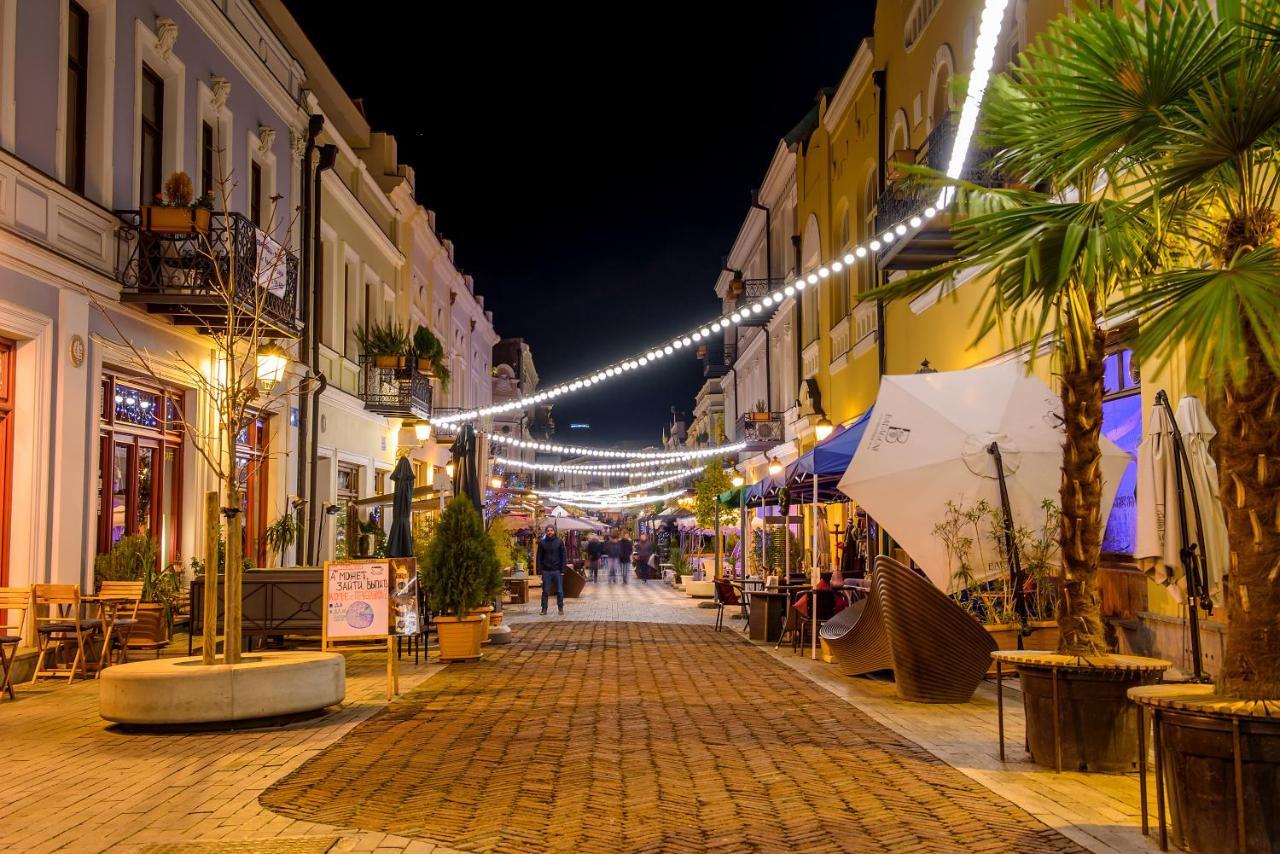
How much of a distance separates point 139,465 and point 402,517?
313 centimetres

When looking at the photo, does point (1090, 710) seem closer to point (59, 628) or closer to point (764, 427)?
point (59, 628)

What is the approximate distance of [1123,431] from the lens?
39.1 feet

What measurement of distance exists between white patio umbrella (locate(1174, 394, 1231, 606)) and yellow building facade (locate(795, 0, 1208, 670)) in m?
0.90

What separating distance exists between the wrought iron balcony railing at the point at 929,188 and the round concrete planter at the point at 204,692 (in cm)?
814

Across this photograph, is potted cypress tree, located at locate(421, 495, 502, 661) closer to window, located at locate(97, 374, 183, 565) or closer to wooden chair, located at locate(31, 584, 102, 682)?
window, located at locate(97, 374, 183, 565)

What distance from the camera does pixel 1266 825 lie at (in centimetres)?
474

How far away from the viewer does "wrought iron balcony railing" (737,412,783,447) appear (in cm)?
3203

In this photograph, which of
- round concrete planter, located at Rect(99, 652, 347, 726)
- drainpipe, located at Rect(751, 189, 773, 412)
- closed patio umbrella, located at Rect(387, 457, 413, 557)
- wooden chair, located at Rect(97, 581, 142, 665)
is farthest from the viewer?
drainpipe, located at Rect(751, 189, 773, 412)

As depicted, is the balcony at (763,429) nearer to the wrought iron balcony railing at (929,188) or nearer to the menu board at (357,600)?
the wrought iron balcony railing at (929,188)

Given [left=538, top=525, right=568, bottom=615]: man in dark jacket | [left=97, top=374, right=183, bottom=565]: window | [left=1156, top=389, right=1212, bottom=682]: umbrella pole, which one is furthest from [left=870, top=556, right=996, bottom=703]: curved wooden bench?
[left=538, top=525, right=568, bottom=615]: man in dark jacket

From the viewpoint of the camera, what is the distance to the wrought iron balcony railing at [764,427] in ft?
105

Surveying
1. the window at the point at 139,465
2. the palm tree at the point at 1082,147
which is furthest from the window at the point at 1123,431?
the window at the point at 139,465

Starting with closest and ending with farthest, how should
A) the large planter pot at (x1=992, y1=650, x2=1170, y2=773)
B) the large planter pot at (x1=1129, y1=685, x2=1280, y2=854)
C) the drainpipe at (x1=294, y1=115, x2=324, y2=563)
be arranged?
1. the large planter pot at (x1=1129, y1=685, x2=1280, y2=854)
2. the large planter pot at (x1=992, y1=650, x2=1170, y2=773)
3. the drainpipe at (x1=294, y1=115, x2=324, y2=563)

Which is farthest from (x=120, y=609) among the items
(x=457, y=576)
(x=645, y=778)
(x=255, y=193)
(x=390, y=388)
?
(x=390, y=388)
